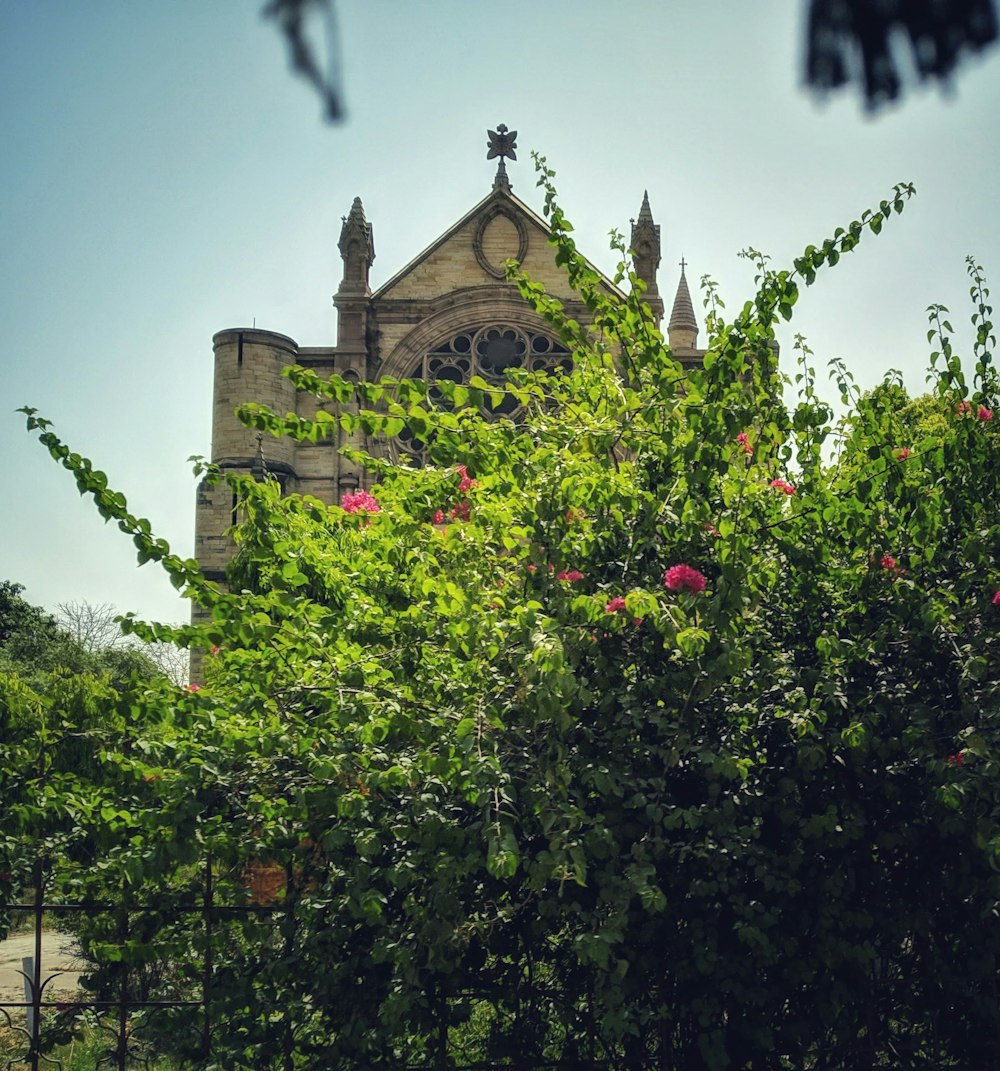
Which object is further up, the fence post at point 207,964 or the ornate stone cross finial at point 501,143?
the ornate stone cross finial at point 501,143

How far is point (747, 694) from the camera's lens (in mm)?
4172

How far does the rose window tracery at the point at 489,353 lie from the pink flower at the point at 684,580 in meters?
17.4

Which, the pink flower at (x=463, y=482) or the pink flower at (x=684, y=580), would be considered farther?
the pink flower at (x=463, y=482)

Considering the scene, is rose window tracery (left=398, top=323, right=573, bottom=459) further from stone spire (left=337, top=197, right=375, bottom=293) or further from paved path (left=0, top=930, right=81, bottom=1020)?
paved path (left=0, top=930, right=81, bottom=1020)

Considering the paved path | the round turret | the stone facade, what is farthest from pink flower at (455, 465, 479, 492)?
the round turret

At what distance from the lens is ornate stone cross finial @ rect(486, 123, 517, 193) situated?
22.3 metres

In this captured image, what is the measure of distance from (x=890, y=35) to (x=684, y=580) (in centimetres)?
265

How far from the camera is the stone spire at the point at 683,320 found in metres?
23.8

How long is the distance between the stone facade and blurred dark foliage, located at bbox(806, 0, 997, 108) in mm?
19205

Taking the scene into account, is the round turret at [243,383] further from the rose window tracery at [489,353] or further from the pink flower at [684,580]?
the pink flower at [684,580]

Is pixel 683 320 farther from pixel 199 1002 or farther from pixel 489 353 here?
pixel 199 1002

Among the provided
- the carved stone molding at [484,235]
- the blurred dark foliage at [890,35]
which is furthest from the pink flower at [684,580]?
→ the carved stone molding at [484,235]

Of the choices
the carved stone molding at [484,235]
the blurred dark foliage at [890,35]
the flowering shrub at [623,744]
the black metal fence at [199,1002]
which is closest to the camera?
the blurred dark foliage at [890,35]

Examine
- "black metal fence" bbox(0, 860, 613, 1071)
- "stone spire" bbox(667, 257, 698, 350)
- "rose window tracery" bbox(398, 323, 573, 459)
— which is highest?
"stone spire" bbox(667, 257, 698, 350)
